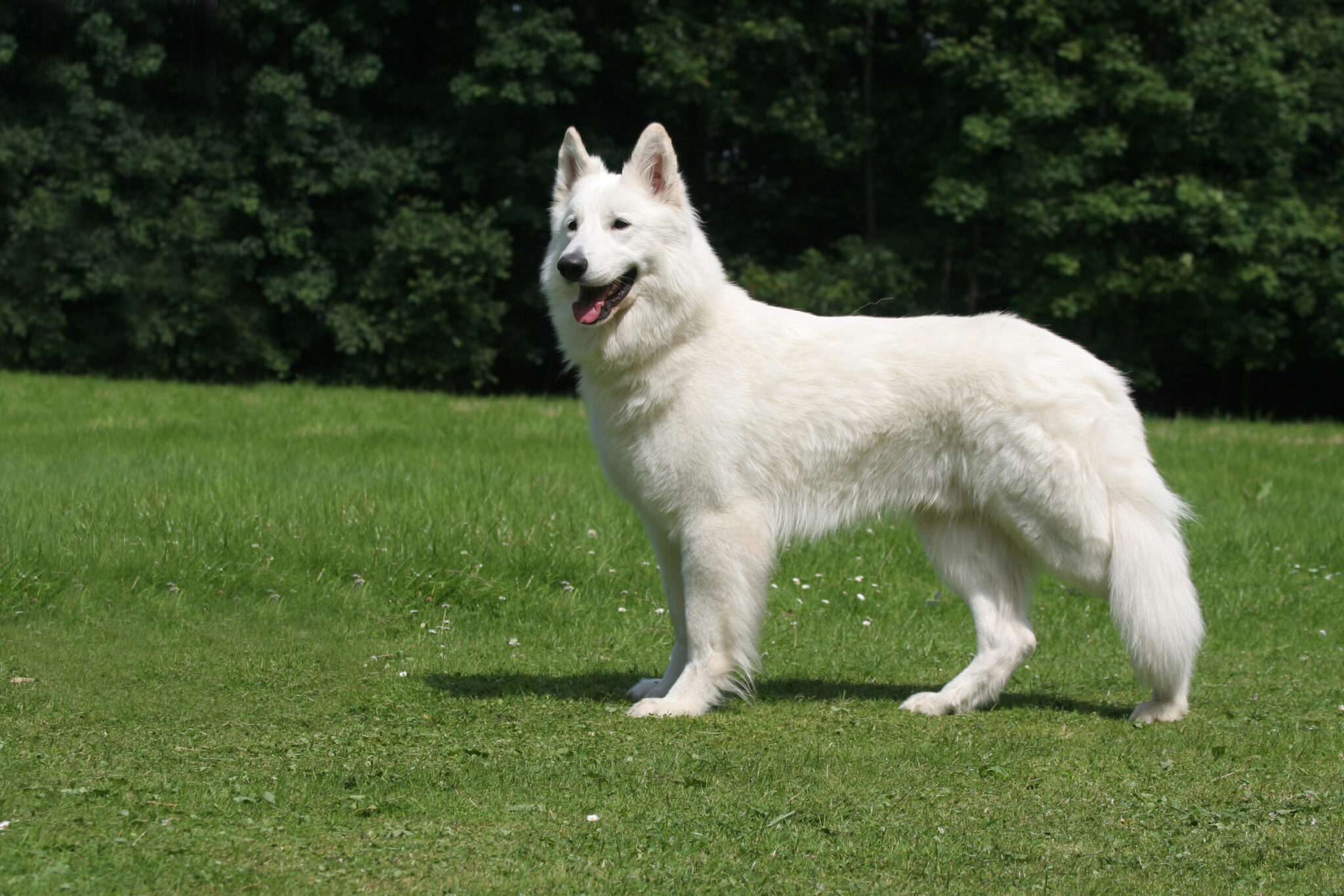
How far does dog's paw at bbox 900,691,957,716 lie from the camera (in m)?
5.00

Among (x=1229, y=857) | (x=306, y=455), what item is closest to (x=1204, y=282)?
(x=306, y=455)

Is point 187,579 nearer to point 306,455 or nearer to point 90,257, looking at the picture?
point 306,455

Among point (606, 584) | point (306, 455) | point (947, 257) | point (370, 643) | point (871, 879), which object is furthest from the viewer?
point (947, 257)

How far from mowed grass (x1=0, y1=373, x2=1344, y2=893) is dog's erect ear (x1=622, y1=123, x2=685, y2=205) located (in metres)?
1.76

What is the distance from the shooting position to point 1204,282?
22125 millimetres

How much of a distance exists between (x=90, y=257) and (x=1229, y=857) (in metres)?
22.9

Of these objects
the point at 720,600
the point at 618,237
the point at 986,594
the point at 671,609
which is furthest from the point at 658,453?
the point at 986,594

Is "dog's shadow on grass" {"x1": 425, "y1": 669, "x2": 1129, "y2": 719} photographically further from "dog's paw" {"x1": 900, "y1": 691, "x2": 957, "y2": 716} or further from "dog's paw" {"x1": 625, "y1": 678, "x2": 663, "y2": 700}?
"dog's paw" {"x1": 900, "y1": 691, "x2": 957, "y2": 716}

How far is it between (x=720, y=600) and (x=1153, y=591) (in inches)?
66.5

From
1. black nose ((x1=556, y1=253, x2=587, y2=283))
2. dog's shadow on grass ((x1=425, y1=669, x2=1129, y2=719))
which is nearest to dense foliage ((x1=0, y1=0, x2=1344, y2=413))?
dog's shadow on grass ((x1=425, y1=669, x2=1129, y2=719))

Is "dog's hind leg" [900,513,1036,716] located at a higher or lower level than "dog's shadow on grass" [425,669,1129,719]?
higher

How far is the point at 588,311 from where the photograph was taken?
16.4 feet

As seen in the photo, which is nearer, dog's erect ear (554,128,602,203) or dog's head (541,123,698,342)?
dog's head (541,123,698,342)

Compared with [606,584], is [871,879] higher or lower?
higher
